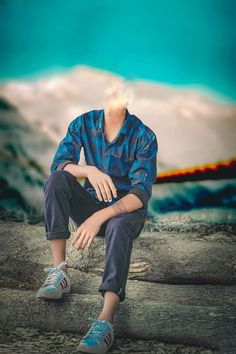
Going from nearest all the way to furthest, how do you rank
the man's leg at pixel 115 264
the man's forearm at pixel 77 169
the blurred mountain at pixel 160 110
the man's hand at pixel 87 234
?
1. the man's leg at pixel 115 264
2. the man's hand at pixel 87 234
3. the man's forearm at pixel 77 169
4. the blurred mountain at pixel 160 110

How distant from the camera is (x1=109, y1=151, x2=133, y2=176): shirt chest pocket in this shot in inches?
106

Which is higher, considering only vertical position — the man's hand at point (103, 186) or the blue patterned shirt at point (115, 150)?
the blue patterned shirt at point (115, 150)

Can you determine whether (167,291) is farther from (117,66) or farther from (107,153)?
(117,66)

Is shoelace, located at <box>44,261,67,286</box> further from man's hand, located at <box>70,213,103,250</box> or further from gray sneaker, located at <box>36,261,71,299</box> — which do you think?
man's hand, located at <box>70,213,103,250</box>

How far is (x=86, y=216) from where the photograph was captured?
2.65 meters

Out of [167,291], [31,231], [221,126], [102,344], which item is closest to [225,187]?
[221,126]

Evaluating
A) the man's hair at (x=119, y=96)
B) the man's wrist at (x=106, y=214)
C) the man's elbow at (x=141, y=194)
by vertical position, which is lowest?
the man's wrist at (x=106, y=214)

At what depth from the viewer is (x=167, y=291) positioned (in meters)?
2.87

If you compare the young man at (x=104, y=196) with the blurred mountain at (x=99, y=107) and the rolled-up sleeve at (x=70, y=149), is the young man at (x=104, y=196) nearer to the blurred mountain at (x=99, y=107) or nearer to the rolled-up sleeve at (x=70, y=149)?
the rolled-up sleeve at (x=70, y=149)

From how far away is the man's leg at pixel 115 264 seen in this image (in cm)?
213

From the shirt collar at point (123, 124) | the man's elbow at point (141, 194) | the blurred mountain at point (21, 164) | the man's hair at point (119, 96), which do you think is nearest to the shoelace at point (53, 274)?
the man's elbow at point (141, 194)

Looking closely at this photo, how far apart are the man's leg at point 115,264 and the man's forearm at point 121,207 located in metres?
0.09

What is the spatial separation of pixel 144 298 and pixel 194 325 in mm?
469

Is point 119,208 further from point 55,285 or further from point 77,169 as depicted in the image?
point 55,285
